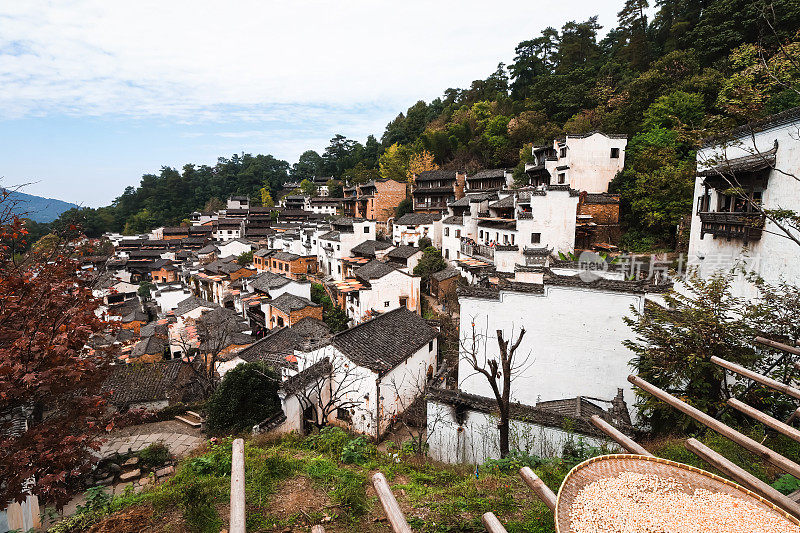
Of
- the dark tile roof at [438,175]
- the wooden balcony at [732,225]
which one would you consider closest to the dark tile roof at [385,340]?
the wooden balcony at [732,225]

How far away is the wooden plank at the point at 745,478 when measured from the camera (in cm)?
242

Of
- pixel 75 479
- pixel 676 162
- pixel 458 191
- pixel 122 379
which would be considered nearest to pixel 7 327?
pixel 75 479

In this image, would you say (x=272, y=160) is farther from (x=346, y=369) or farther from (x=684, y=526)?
(x=684, y=526)

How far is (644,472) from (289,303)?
76.3 ft

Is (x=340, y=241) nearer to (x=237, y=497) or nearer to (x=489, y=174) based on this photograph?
(x=489, y=174)

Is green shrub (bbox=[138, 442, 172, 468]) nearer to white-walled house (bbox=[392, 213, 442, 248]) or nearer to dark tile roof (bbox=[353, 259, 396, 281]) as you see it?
dark tile roof (bbox=[353, 259, 396, 281])

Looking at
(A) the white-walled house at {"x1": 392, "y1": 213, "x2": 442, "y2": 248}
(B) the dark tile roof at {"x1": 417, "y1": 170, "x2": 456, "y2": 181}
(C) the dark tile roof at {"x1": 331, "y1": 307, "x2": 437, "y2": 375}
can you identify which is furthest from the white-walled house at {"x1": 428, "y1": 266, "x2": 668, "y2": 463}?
(B) the dark tile roof at {"x1": 417, "y1": 170, "x2": 456, "y2": 181}

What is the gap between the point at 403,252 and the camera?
97.1ft

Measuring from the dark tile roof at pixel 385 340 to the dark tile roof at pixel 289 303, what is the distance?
9496 mm

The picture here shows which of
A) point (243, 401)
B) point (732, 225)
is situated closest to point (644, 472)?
point (243, 401)

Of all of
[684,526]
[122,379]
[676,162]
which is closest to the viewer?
[684,526]

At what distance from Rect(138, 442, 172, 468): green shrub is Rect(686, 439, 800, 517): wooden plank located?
11.8 metres

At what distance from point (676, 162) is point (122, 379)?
33721 millimetres

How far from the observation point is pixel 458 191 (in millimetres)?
37688
